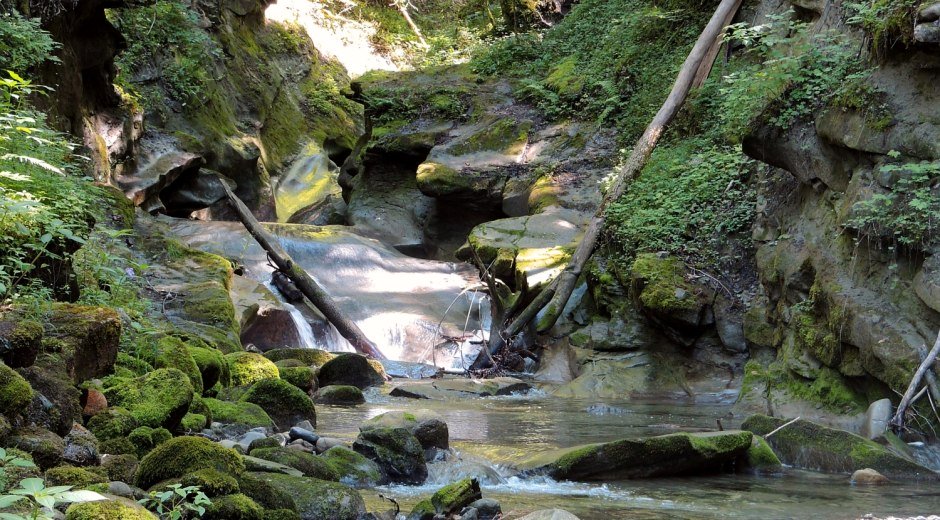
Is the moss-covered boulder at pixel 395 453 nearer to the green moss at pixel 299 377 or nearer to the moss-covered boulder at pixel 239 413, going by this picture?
the moss-covered boulder at pixel 239 413

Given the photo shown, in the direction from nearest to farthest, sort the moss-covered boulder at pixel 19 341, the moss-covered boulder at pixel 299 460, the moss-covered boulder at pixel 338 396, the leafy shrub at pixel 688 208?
the moss-covered boulder at pixel 19 341, the moss-covered boulder at pixel 299 460, the moss-covered boulder at pixel 338 396, the leafy shrub at pixel 688 208

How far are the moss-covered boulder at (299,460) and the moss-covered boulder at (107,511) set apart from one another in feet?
7.06

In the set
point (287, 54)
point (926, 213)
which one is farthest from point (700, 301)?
point (287, 54)

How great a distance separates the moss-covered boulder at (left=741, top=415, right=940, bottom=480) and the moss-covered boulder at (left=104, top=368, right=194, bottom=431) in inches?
192

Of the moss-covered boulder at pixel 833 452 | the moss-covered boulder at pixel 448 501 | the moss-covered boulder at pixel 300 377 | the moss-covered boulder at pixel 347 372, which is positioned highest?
the moss-covered boulder at pixel 448 501

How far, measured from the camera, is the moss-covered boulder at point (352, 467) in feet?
18.8

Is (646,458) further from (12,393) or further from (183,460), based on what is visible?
(12,393)

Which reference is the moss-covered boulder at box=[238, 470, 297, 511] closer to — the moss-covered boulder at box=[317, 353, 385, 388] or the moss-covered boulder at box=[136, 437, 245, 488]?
the moss-covered boulder at box=[136, 437, 245, 488]

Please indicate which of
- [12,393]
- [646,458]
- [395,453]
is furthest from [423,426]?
[12,393]

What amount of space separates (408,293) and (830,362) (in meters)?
8.76

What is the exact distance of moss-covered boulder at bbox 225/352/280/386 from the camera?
8.42 metres

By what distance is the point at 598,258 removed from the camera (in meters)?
12.5

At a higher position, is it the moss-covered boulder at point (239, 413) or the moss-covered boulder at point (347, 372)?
the moss-covered boulder at point (239, 413)

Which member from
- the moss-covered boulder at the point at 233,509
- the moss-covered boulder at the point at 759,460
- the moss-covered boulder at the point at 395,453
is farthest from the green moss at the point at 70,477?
the moss-covered boulder at the point at 759,460
